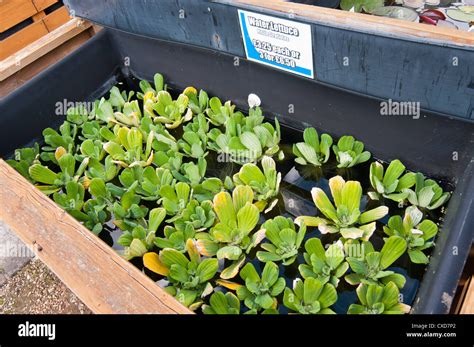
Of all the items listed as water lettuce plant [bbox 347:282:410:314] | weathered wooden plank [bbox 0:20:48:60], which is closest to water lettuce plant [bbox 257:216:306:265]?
water lettuce plant [bbox 347:282:410:314]

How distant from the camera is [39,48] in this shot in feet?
6.46

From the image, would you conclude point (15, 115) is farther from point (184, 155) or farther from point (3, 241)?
point (184, 155)

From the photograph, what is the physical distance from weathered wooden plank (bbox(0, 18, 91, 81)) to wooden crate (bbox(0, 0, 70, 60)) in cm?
34

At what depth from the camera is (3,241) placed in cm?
193

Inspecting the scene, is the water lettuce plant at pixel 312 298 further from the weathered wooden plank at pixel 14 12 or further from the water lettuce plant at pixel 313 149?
the weathered wooden plank at pixel 14 12

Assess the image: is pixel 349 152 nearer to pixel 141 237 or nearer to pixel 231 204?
pixel 231 204

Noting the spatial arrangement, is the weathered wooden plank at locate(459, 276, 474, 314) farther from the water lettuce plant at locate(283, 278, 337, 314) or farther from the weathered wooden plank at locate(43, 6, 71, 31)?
the weathered wooden plank at locate(43, 6, 71, 31)

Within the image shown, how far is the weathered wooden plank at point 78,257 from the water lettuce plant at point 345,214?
1.69ft

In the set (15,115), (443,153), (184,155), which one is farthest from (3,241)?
(443,153)

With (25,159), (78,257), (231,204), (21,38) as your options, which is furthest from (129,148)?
(21,38)

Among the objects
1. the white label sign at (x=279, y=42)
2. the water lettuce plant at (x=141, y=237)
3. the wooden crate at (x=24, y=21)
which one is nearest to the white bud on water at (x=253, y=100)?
the white label sign at (x=279, y=42)

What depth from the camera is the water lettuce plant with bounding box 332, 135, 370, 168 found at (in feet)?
4.58

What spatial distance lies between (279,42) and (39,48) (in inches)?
47.3
